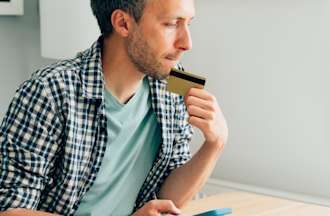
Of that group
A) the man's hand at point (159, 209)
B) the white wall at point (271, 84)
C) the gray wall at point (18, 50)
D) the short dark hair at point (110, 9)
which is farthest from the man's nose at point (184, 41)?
the gray wall at point (18, 50)

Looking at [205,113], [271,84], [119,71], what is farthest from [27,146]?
[271,84]

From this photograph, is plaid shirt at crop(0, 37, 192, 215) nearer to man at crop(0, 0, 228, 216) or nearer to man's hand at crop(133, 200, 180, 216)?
man at crop(0, 0, 228, 216)

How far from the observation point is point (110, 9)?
1528 mm

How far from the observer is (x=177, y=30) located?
1.48m

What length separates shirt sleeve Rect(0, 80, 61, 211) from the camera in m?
1.33

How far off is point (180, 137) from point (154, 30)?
28 cm

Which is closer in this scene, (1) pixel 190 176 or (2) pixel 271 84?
(1) pixel 190 176

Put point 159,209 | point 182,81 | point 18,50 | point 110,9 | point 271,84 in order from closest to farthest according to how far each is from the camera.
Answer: point 159,209, point 182,81, point 110,9, point 271,84, point 18,50

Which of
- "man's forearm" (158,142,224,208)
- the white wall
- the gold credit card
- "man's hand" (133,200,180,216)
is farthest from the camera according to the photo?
the white wall

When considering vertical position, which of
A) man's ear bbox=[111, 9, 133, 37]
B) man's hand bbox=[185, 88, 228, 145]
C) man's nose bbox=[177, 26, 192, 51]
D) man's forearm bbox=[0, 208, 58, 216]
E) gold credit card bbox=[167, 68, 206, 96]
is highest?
man's ear bbox=[111, 9, 133, 37]

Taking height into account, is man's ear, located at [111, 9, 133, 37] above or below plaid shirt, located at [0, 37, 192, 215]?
above

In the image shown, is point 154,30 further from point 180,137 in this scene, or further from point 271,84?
point 271,84

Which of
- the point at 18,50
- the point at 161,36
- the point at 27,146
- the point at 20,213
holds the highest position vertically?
the point at 161,36

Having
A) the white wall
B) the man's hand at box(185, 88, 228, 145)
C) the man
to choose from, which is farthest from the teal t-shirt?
the white wall
